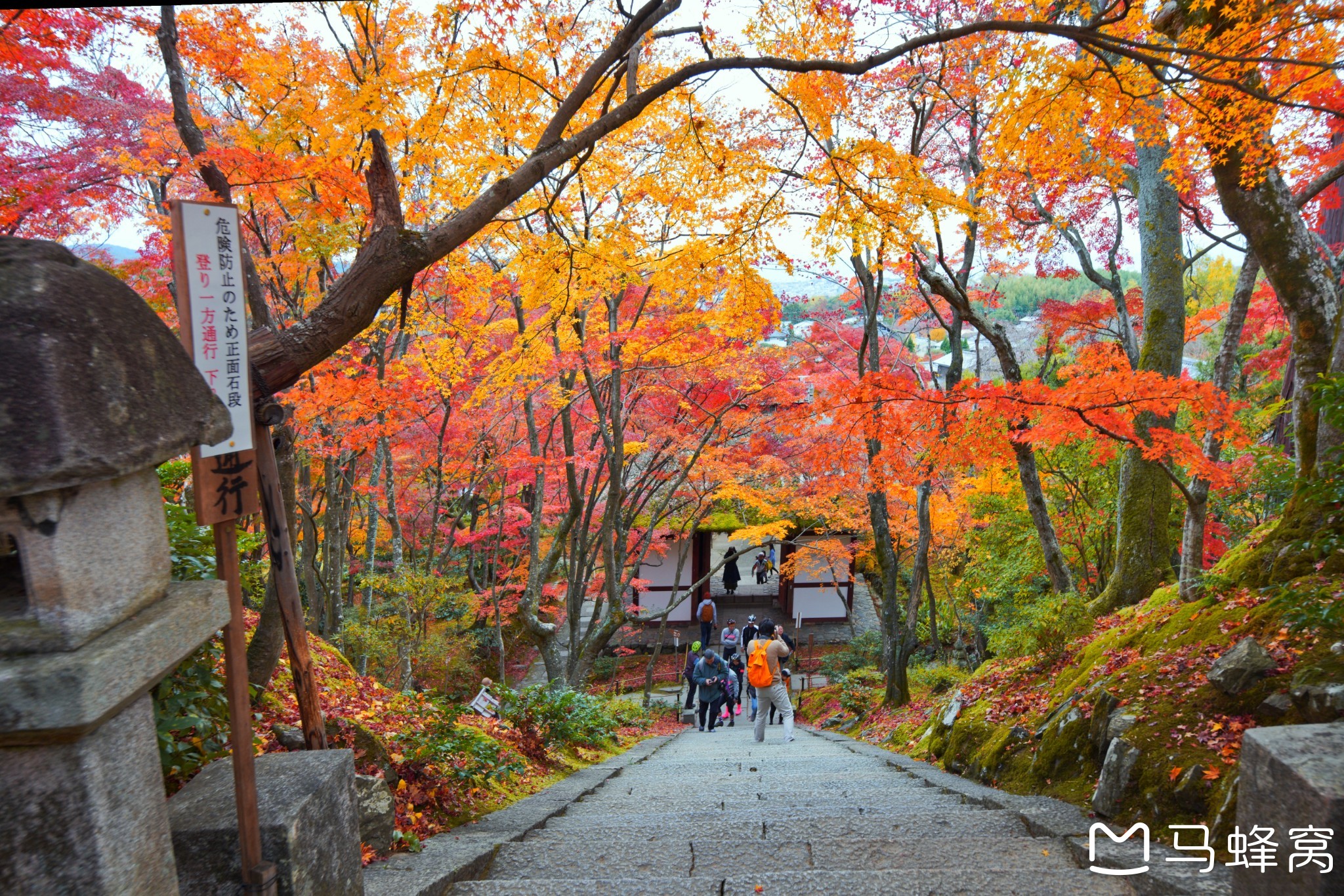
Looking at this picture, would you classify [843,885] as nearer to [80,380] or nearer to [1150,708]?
[1150,708]

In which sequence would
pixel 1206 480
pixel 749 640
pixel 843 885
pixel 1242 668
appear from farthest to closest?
pixel 749 640 → pixel 1206 480 → pixel 1242 668 → pixel 843 885

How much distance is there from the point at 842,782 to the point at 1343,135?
954 cm

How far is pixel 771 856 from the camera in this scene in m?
3.51

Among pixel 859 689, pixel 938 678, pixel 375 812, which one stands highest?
pixel 375 812

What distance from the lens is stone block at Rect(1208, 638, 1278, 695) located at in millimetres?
3684

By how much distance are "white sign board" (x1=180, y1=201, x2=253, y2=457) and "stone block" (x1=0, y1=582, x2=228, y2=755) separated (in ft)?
2.61

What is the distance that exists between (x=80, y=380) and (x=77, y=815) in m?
0.94

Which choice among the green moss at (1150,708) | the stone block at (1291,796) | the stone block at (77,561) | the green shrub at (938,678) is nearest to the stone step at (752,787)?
the green moss at (1150,708)

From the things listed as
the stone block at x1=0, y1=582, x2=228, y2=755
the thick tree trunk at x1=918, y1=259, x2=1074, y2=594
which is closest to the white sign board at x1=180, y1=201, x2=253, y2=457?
the stone block at x1=0, y1=582, x2=228, y2=755

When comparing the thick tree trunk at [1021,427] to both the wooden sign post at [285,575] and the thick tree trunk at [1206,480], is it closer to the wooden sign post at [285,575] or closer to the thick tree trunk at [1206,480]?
the thick tree trunk at [1206,480]

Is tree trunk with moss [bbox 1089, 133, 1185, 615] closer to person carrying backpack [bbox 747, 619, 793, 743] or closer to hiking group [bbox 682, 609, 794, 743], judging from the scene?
person carrying backpack [bbox 747, 619, 793, 743]

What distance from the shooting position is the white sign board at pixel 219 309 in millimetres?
2428
